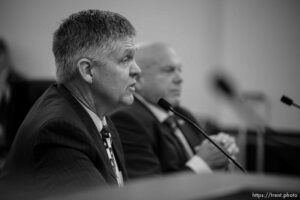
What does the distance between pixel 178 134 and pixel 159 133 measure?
0.48 feet

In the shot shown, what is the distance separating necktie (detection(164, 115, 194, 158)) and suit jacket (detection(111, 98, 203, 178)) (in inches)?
0.8

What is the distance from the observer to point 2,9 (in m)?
2.88

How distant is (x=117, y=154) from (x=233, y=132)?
3.19 meters

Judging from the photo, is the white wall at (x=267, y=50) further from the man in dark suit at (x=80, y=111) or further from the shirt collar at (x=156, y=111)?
the man in dark suit at (x=80, y=111)

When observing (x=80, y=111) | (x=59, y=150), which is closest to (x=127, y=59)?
(x=80, y=111)

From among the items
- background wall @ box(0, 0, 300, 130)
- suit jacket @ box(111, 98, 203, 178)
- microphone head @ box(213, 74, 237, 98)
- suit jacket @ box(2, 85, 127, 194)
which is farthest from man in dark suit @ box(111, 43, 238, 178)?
background wall @ box(0, 0, 300, 130)

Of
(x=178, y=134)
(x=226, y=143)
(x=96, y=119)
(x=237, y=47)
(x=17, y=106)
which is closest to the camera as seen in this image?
(x=96, y=119)

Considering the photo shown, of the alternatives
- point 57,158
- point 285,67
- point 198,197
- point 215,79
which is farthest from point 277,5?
point 198,197

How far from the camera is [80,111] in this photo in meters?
1.17

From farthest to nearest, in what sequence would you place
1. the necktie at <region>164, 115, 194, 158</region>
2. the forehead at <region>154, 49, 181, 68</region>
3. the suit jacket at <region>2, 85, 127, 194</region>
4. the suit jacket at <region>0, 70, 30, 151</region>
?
the forehead at <region>154, 49, 181, 68</region>, the necktie at <region>164, 115, 194, 158</region>, the suit jacket at <region>0, 70, 30, 151</region>, the suit jacket at <region>2, 85, 127, 194</region>

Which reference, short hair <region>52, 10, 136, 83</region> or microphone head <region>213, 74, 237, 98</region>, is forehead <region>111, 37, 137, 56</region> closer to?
short hair <region>52, 10, 136, 83</region>

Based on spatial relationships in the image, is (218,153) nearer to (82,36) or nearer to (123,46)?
(123,46)

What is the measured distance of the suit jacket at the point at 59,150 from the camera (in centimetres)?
102

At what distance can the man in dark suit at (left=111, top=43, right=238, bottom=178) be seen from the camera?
1.78m
